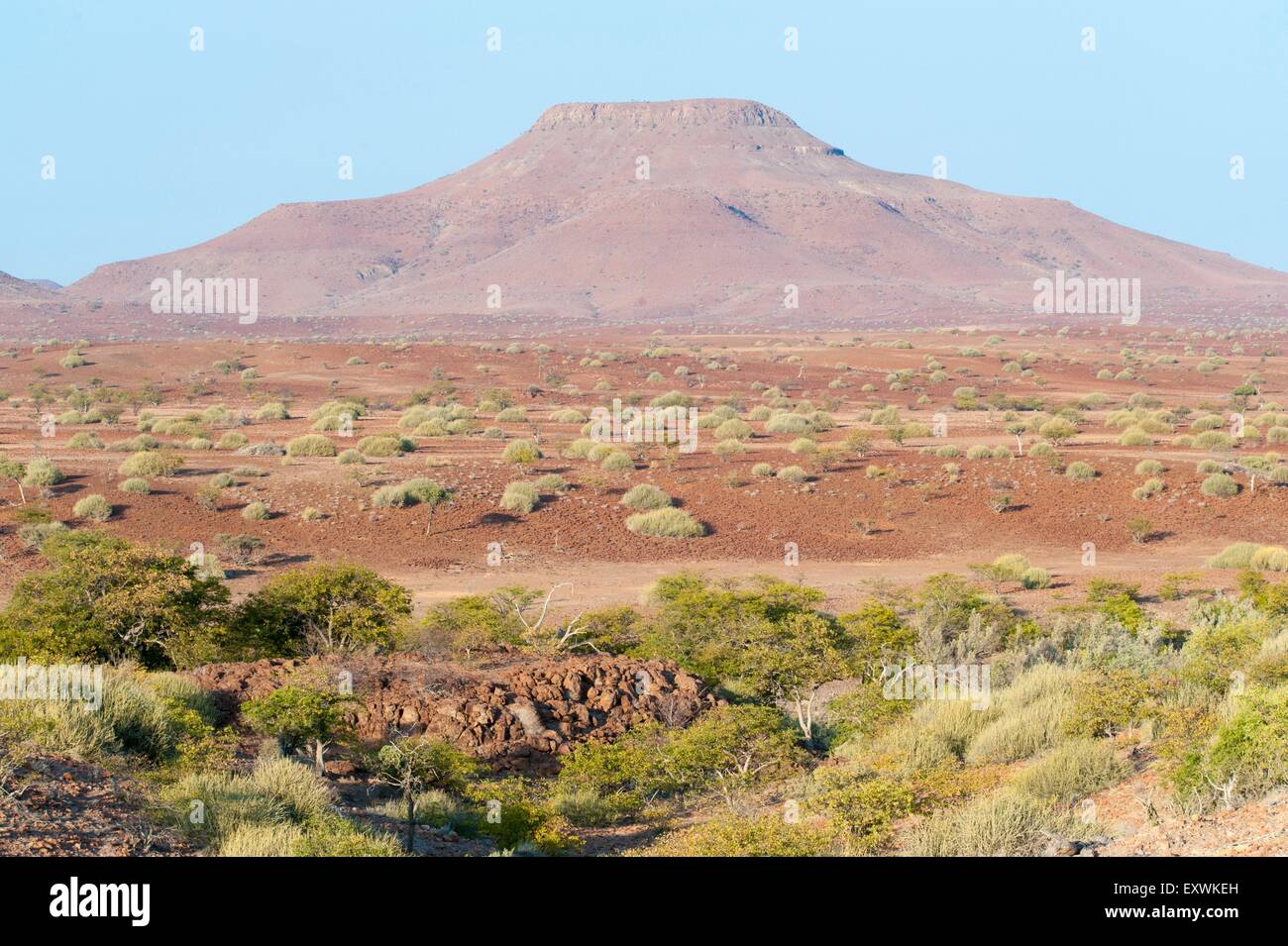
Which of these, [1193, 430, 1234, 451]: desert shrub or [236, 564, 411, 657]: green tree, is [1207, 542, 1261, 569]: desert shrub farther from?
[236, 564, 411, 657]: green tree

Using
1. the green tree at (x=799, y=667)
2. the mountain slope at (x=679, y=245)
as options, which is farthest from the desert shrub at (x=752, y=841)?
the mountain slope at (x=679, y=245)

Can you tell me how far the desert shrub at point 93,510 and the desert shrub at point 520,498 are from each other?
28.4 ft

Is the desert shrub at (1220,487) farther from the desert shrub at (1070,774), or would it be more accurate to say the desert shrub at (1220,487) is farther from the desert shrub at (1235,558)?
the desert shrub at (1070,774)

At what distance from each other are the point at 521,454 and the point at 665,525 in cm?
730

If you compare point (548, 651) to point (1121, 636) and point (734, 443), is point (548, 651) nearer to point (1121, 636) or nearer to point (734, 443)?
point (1121, 636)

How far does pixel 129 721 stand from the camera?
10016mm

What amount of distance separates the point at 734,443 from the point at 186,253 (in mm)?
160588

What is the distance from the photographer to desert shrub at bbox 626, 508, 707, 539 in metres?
25.4

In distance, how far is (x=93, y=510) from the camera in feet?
82.5

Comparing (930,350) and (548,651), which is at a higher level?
(930,350)

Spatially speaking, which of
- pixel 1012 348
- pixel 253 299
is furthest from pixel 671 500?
pixel 253 299

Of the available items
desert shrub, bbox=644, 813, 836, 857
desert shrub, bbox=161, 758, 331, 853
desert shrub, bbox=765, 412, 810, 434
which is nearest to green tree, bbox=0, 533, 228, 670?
desert shrub, bbox=161, 758, 331, 853

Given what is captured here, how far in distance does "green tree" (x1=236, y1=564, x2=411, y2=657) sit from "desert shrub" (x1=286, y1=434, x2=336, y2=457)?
17.1m
